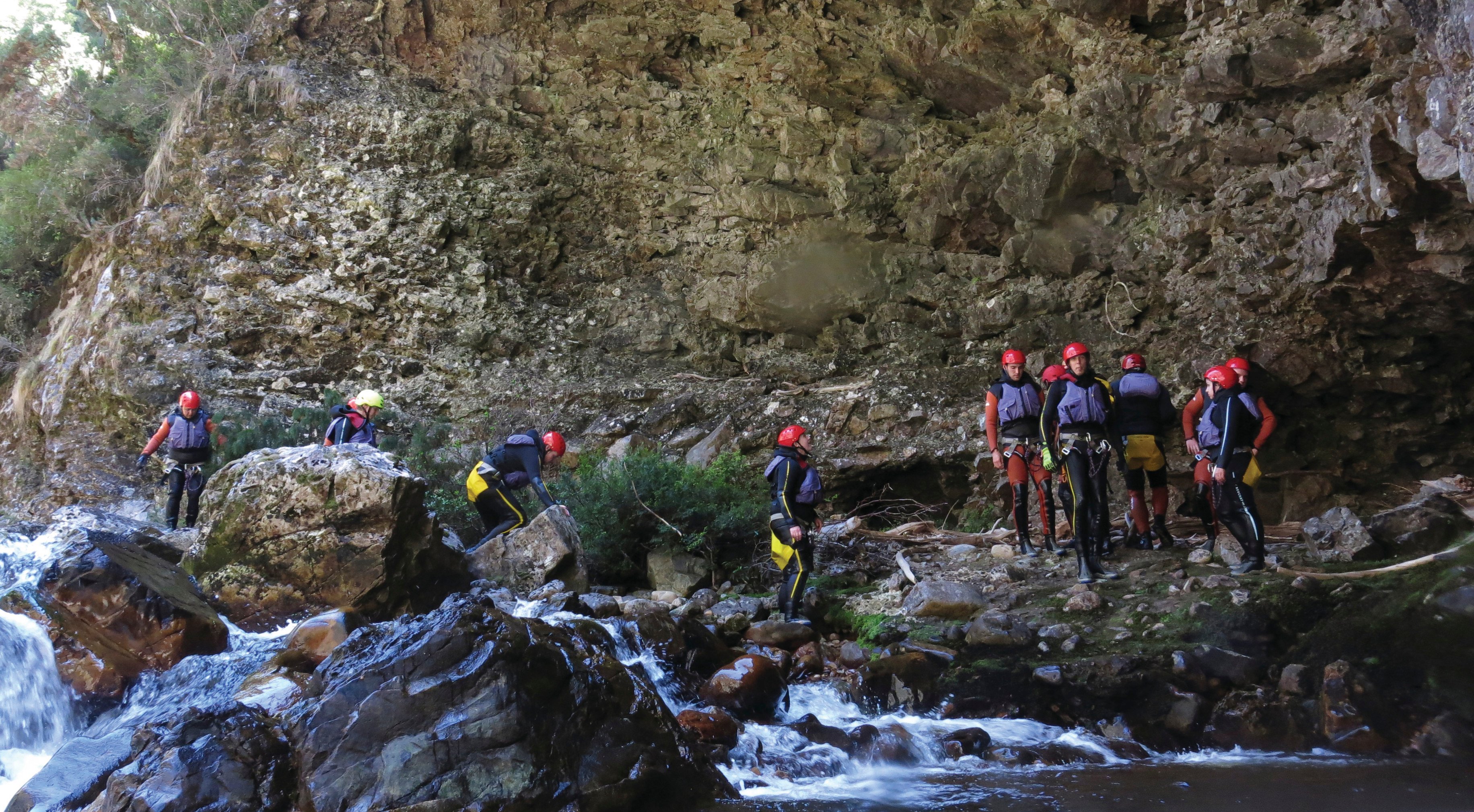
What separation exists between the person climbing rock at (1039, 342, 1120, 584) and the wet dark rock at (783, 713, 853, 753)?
2.54 metres

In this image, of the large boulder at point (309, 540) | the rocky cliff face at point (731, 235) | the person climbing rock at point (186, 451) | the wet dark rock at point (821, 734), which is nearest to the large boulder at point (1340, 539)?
the rocky cliff face at point (731, 235)

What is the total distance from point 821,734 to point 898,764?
1.48 feet

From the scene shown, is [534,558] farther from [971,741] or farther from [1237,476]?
[1237,476]

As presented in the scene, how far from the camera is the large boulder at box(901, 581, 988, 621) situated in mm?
6391

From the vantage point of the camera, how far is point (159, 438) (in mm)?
9352

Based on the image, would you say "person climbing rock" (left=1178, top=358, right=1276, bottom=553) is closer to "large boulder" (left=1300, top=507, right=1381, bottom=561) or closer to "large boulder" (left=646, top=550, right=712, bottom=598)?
"large boulder" (left=1300, top=507, right=1381, bottom=561)

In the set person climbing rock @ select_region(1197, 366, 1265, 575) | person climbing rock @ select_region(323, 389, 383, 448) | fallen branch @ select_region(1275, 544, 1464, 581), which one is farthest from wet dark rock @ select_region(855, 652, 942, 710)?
person climbing rock @ select_region(323, 389, 383, 448)

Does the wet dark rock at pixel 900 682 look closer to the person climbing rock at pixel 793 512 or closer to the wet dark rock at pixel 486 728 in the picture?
the person climbing rock at pixel 793 512

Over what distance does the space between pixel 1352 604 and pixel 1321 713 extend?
1215 mm

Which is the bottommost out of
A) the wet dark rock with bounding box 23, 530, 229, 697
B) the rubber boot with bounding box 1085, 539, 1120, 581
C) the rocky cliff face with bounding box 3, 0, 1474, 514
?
the rubber boot with bounding box 1085, 539, 1120, 581

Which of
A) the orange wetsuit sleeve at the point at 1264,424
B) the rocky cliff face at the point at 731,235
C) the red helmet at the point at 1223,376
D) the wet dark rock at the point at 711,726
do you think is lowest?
the wet dark rock at the point at 711,726

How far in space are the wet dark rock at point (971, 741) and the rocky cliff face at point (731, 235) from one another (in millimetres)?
6369

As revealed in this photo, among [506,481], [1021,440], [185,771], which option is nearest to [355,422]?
[506,481]

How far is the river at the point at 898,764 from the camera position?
3822 millimetres
